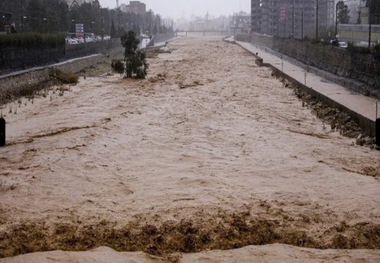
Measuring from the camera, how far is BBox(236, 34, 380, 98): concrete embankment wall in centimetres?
1920

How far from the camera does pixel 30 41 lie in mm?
26562

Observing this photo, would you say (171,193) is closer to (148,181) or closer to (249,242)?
(148,181)

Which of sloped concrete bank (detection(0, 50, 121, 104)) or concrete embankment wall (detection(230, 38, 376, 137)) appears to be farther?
sloped concrete bank (detection(0, 50, 121, 104))

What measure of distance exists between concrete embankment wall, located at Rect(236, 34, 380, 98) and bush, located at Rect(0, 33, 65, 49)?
1444 centimetres

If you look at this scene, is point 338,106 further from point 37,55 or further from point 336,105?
point 37,55

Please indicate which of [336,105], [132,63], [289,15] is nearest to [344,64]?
[336,105]

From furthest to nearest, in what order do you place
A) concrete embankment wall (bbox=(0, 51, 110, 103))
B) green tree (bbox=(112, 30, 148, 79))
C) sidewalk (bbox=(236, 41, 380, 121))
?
1. green tree (bbox=(112, 30, 148, 79))
2. concrete embankment wall (bbox=(0, 51, 110, 103))
3. sidewalk (bbox=(236, 41, 380, 121))

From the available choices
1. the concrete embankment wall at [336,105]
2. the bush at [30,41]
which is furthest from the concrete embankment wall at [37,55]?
the concrete embankment wall at [336,105]

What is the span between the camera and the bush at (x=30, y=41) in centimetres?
2354

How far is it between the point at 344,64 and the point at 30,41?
15.4m

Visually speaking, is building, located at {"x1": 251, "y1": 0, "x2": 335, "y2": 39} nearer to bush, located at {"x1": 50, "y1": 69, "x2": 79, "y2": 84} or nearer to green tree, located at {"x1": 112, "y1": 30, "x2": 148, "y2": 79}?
green tree, located at {"x1": 112, "y1": 30, "x2": 148, "y2": 79}

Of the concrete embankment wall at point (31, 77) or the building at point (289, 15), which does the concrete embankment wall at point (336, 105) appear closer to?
the concrete embankment wall at point (31, 77)

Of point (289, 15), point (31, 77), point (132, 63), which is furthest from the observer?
point (289, 15)

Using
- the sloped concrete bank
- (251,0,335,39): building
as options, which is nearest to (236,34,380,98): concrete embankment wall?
the sloped concrete bank
